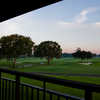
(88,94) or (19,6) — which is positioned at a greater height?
(19,6)

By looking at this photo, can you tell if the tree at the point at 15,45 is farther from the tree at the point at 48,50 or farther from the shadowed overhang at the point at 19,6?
the shadowed overhang at the point at 19,6

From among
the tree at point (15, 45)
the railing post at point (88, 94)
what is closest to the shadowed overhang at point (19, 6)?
the railing post at point (88, 94)

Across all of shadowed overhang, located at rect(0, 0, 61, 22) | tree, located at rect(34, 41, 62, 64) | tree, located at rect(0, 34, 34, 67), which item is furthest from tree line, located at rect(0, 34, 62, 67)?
shadowed overhang, located at rect(0, 0, 61, 22)

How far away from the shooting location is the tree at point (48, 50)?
31.4 m

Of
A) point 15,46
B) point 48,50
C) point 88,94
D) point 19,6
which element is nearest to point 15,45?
point 15,46

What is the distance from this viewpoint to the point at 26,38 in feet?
74.9

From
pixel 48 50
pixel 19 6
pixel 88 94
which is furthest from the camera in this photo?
pixel 48 50

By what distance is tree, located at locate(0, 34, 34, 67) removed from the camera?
22062mm

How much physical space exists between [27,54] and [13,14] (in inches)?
825

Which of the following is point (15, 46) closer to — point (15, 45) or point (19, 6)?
point (15, 45)

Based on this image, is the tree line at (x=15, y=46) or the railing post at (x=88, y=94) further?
the tree line at (x=15, y=46)

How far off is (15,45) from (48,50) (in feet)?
36.1

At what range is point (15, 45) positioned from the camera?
22109 mm

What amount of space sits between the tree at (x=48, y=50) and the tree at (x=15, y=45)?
28.0ft
